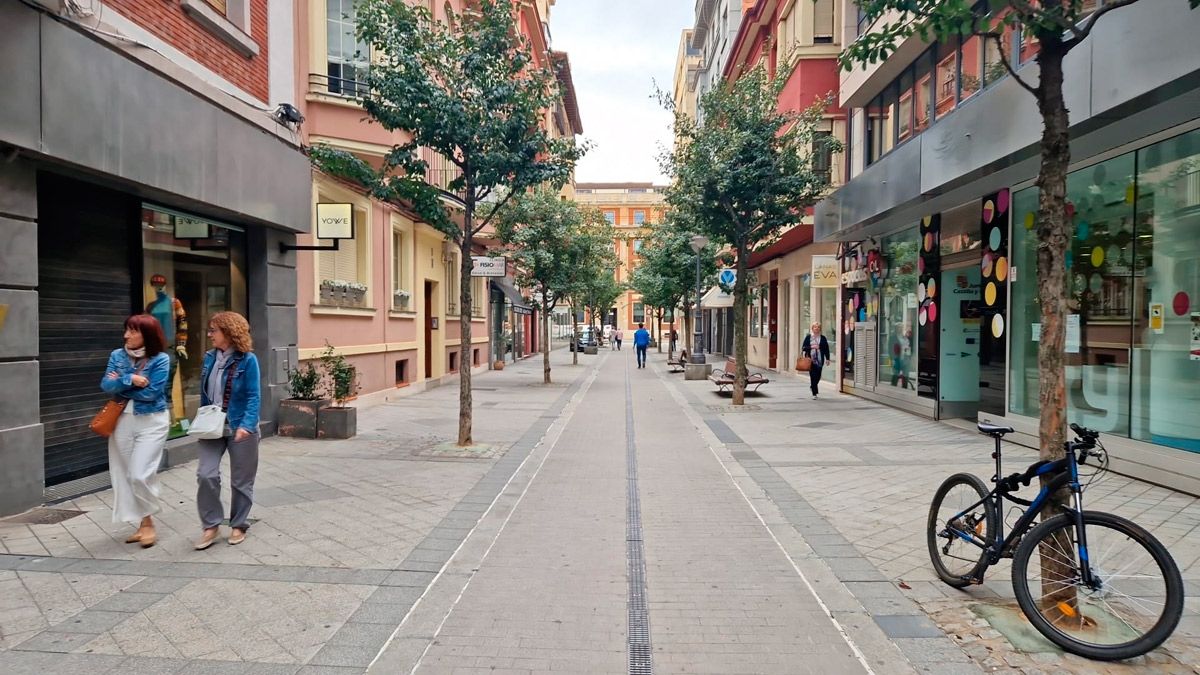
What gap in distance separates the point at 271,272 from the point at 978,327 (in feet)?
38.6

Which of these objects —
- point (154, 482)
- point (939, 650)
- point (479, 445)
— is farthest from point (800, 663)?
point (479, 445)

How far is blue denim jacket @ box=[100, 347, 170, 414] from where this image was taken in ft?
17.4

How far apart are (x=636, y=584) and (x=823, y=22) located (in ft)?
61.8

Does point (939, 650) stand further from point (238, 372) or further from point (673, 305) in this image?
point (673, 305)

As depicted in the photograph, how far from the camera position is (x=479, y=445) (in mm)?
10141

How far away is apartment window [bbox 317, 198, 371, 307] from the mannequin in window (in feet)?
11.5

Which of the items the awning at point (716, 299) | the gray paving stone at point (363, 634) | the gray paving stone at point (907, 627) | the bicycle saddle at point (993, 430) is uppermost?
the awning at point (716, 299)

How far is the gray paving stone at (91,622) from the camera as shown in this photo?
400 cm

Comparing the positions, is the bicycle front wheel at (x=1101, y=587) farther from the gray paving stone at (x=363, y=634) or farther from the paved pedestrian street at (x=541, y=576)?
the gray paving stone at (x=363, y=634)

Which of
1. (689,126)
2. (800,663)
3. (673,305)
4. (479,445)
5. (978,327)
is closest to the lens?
(800,663)

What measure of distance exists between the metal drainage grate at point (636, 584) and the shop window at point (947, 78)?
850 centimetres

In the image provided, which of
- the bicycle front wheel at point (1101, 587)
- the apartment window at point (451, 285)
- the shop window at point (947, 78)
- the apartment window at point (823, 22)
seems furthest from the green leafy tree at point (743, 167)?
the bicycle front wheel at point (1101, 587)

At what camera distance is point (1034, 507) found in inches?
160

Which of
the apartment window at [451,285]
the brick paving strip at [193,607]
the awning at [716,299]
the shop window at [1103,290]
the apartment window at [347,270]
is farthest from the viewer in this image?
the awning at [716,299]
